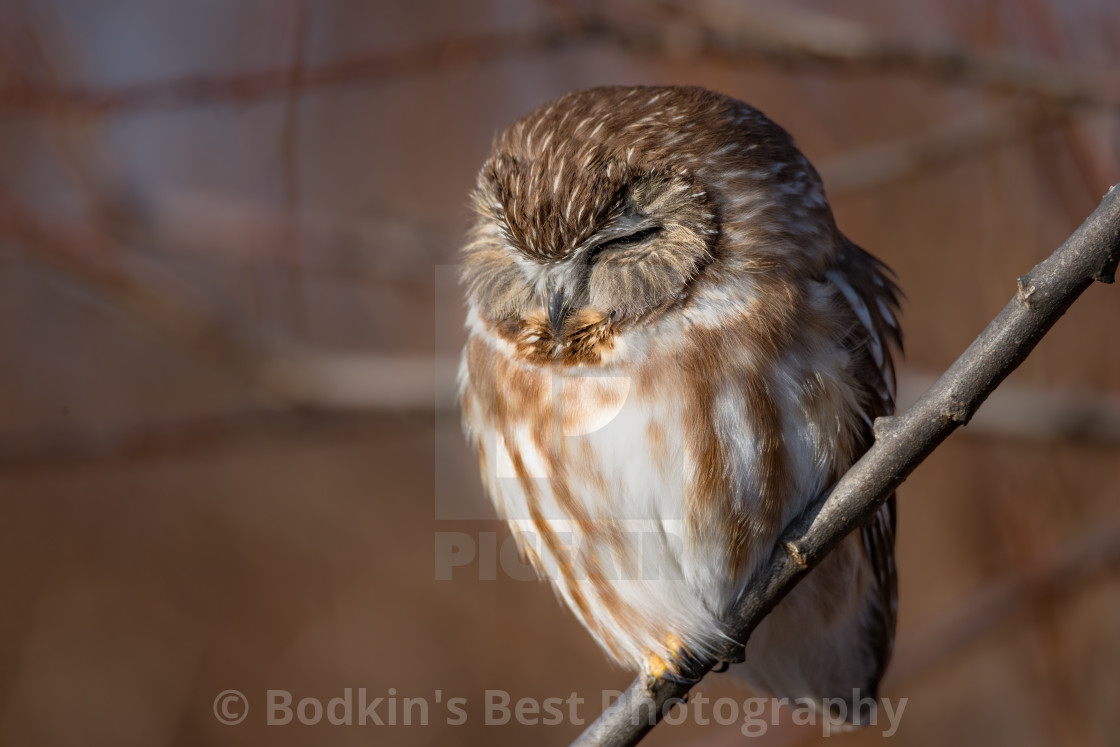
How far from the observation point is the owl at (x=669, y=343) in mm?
2441

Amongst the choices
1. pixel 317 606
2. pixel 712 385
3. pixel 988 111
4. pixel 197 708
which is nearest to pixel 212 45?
pixel 317 606

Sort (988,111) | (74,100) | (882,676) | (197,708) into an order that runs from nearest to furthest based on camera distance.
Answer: (882,676), (74,100), (988,111), (197,708)

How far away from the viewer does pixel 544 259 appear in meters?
2.54

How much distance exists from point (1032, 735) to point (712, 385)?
4458mm

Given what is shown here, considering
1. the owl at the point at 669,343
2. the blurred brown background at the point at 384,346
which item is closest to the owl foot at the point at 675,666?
the owl at the point at 669,343

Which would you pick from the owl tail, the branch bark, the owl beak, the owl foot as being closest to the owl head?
the owl beak

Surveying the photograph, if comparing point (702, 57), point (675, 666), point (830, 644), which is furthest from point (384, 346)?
point (675, 666)

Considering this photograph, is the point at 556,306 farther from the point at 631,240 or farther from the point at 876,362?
the point at 876,362

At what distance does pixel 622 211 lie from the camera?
2.52 metres

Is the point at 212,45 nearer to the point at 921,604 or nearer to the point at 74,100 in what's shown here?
the point at 74,100

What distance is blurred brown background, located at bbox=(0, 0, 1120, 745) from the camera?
155 inches

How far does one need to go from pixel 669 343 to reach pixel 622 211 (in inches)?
14.5

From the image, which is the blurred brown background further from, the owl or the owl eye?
the owl eye

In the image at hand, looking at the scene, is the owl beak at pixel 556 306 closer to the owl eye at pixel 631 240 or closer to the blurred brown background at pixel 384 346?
the owl eye at pixel 631 240
